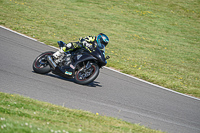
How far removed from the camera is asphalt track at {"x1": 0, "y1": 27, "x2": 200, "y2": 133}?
613 cm

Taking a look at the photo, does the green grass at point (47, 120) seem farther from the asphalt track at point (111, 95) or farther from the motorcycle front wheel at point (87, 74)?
the motorcycle front wheel at point (87, 74)

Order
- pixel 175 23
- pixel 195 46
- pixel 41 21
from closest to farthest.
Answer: pixel 41 21
pixel 195 46
pixel 175 23

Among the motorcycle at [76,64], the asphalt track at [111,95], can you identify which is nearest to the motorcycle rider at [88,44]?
the motorcycle at [76,64]

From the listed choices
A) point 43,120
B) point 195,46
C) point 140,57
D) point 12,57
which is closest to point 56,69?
point 12,57

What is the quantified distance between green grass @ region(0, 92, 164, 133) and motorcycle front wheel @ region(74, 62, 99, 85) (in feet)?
7.63

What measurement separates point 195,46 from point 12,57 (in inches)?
637

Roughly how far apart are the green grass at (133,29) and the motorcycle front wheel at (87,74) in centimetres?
366

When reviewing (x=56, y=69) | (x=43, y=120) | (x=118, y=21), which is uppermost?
(x=118, y=21)

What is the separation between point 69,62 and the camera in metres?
8.08

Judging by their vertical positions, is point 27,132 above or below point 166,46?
below

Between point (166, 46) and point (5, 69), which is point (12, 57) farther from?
point (166, 46)

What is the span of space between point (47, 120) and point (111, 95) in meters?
3.51

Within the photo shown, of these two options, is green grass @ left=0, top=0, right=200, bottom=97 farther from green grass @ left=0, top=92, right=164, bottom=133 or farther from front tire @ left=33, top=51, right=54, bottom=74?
green grass @ left=0, top=92, right=164, bottom=133

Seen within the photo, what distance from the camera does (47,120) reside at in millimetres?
4383
